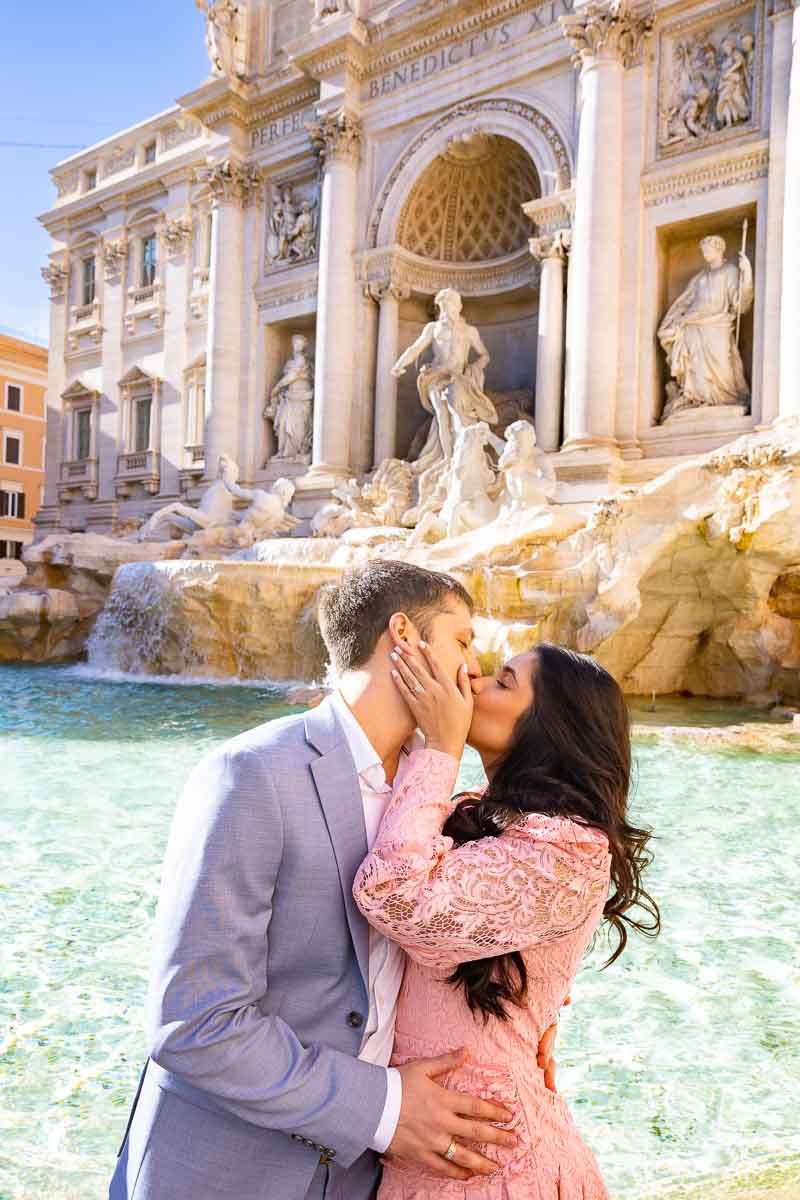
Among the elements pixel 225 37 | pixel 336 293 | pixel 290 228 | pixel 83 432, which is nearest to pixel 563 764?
pixel 336 293

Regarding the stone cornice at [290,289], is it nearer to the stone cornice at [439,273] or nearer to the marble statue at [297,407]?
the marble statue at [297,407]

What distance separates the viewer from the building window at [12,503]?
3234 centimetres

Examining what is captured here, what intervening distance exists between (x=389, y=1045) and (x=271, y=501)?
43.3ft

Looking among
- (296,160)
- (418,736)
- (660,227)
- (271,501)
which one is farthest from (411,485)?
(418,736)

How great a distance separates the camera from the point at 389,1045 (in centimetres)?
118

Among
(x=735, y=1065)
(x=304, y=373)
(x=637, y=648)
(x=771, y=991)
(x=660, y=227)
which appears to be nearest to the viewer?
(x=735, y=1065)

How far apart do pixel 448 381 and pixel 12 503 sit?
23.1 metres

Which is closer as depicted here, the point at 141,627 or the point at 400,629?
the point at 400,629

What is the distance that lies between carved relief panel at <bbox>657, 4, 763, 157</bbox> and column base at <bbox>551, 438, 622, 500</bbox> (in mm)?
4260

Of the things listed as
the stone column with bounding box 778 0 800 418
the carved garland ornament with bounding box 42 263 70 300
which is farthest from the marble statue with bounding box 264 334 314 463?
the carved garland ornament with bounding box 42 263 70 300

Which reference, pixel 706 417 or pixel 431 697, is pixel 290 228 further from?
pixel 431 697

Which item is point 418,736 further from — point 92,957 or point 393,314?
point 393,314

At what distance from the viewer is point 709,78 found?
12.5 metres

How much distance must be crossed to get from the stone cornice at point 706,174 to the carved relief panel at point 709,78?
1.05 feet
